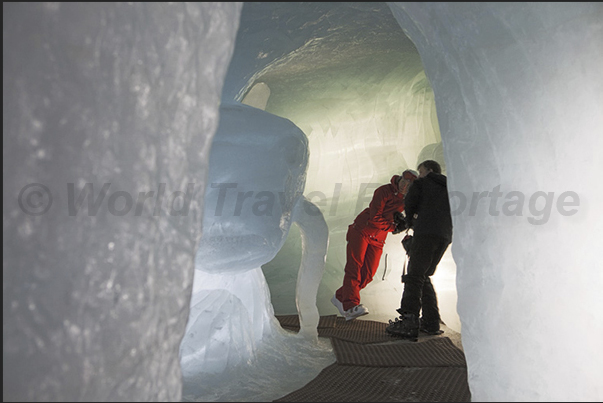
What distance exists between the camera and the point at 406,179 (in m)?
3.81

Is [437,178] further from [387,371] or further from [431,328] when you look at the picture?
[387,371]

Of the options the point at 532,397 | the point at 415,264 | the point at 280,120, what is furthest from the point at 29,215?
the point at 415,264

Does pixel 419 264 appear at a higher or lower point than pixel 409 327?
higher

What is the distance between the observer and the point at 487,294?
5.72 ft

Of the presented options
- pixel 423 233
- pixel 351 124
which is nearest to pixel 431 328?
pixel 423 233

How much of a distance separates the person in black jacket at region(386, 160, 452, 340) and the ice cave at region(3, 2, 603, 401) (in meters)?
0.54

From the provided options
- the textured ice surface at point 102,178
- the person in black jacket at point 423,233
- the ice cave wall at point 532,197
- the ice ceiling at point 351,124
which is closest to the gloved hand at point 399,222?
the person in black jacket at point 423,233

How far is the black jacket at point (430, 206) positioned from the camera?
327cm

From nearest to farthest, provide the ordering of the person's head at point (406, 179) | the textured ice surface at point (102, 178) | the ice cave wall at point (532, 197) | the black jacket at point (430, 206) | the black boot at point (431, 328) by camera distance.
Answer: the textured ice surface at point (102, 178) < the ice cave wall at point (532, 197) < the black jacket at point (430, 206) < the black boot at point (431, 328) < the person's head at point (406, 179)

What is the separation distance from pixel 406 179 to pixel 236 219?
1.58m

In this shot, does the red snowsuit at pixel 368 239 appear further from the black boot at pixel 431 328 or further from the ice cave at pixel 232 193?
the ice cave at pixel 232 193

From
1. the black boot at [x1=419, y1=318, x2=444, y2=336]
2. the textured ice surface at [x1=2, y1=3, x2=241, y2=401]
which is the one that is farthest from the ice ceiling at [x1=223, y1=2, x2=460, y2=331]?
the textured ice surface at [x1=2, y1=3, x2=241, y2=401]

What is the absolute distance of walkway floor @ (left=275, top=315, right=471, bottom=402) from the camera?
2289 millimetres

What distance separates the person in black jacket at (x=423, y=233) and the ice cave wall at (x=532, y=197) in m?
1.46
